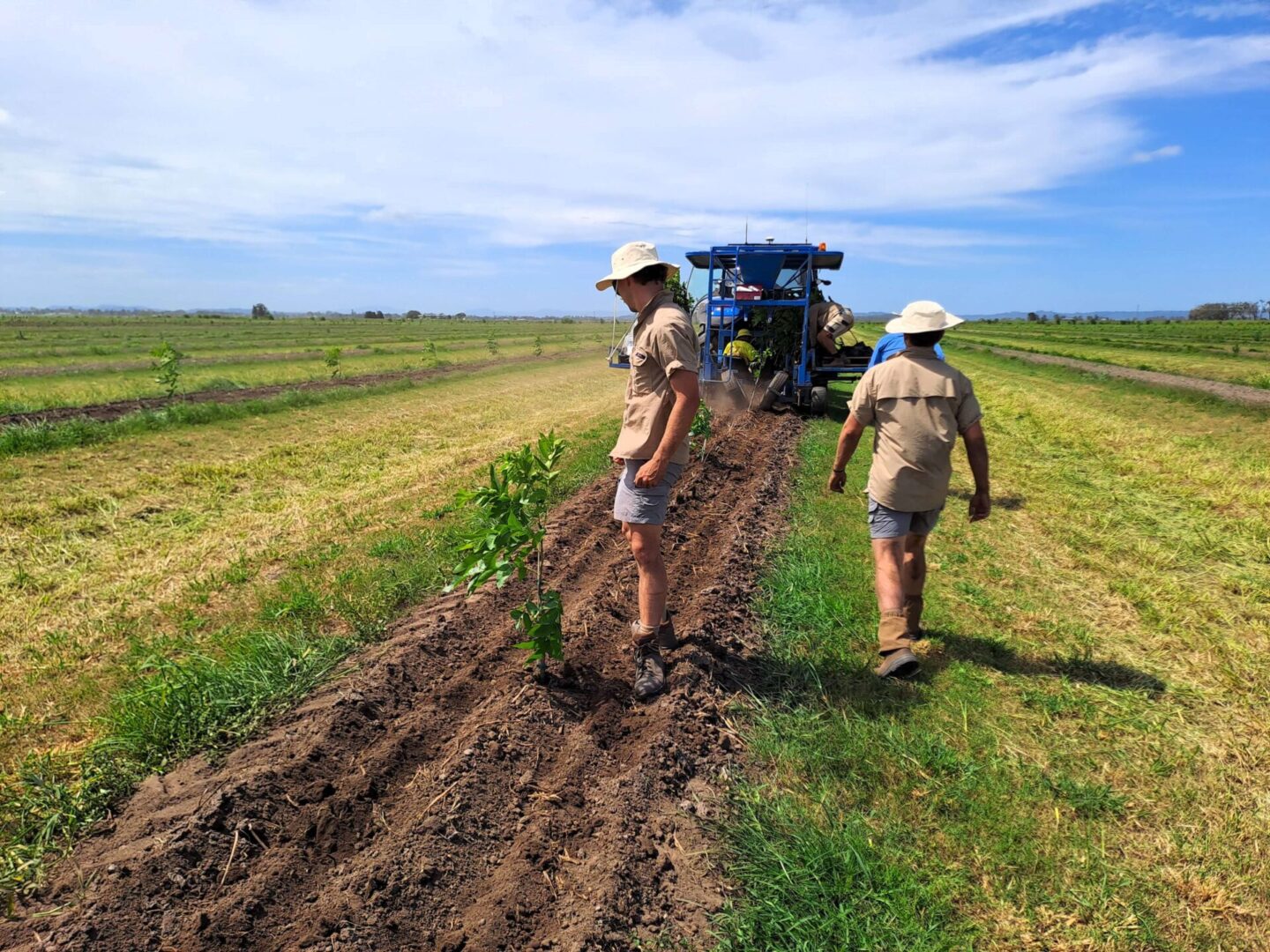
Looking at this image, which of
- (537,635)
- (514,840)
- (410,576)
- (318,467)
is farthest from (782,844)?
(318,467)

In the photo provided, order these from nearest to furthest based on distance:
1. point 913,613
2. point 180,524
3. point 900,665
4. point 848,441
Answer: point 900,665
point 848,441
point 913,613
point 180,524

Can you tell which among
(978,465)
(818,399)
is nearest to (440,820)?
(978,465)

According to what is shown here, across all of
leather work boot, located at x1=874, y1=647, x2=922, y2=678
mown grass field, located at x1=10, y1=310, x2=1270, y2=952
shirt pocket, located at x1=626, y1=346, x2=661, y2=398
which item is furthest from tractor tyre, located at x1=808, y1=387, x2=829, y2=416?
shirt pocket, located at x1=626, y1=346, x2=661, y2=398

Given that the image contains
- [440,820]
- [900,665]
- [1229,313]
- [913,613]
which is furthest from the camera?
[1229,313]

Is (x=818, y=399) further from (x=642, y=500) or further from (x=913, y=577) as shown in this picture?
(x=642, y=500)

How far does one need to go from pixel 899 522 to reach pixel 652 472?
4.92 ft

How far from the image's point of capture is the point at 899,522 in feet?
12.5

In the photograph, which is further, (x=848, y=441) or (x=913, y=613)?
(x=913, y=613)

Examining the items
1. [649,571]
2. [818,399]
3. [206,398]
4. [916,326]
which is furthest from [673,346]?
[206,398]

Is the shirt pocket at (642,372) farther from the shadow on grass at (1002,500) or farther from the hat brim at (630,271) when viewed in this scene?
the shadow on grass at (1002,500)

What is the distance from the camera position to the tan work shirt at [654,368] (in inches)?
128

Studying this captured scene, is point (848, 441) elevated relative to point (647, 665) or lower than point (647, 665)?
elevated

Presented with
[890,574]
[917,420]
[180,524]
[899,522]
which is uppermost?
[917,420]

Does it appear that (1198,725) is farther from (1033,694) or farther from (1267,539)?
(1267,539)
